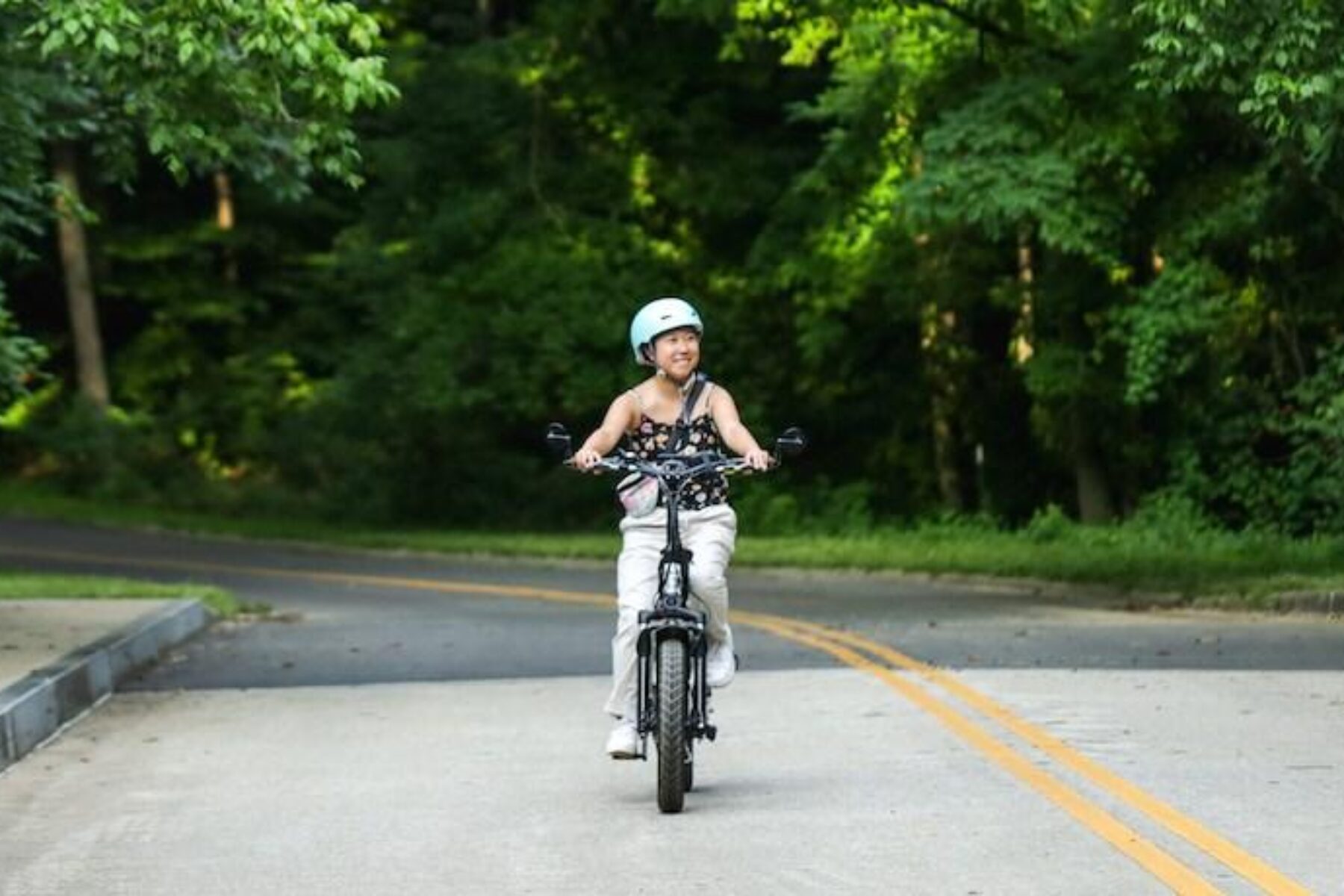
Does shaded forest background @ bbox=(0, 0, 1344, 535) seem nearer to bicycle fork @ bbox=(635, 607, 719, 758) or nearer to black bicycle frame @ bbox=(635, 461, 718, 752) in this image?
black bicycle frame @ bbox=(635, 461, 718, 752)

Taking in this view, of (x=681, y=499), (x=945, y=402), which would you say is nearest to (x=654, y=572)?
(x=681, y=499)

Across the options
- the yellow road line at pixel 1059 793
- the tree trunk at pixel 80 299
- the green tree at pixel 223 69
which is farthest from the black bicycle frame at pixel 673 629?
the tree trunk at pixel 80 299

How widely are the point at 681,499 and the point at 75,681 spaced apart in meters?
5.45

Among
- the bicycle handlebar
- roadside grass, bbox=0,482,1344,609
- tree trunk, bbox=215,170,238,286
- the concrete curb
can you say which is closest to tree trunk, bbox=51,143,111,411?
tree trunk, bbox=215,170,238,286

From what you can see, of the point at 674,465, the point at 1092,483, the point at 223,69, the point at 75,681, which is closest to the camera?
the point at 674,465

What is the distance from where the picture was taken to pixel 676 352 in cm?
1160

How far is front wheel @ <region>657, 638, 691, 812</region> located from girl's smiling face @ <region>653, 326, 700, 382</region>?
1.10 metres

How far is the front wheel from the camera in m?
10.9

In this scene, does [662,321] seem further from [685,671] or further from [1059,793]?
[1059,793]

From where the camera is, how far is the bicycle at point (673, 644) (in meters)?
11.0

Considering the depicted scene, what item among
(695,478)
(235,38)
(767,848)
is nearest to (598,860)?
(767,848)

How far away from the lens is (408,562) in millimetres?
36562

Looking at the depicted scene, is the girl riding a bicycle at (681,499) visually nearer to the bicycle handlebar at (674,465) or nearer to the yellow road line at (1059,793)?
A: the bicycle handlebar at (674,465)

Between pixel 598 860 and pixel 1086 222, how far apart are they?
20.1 meters
